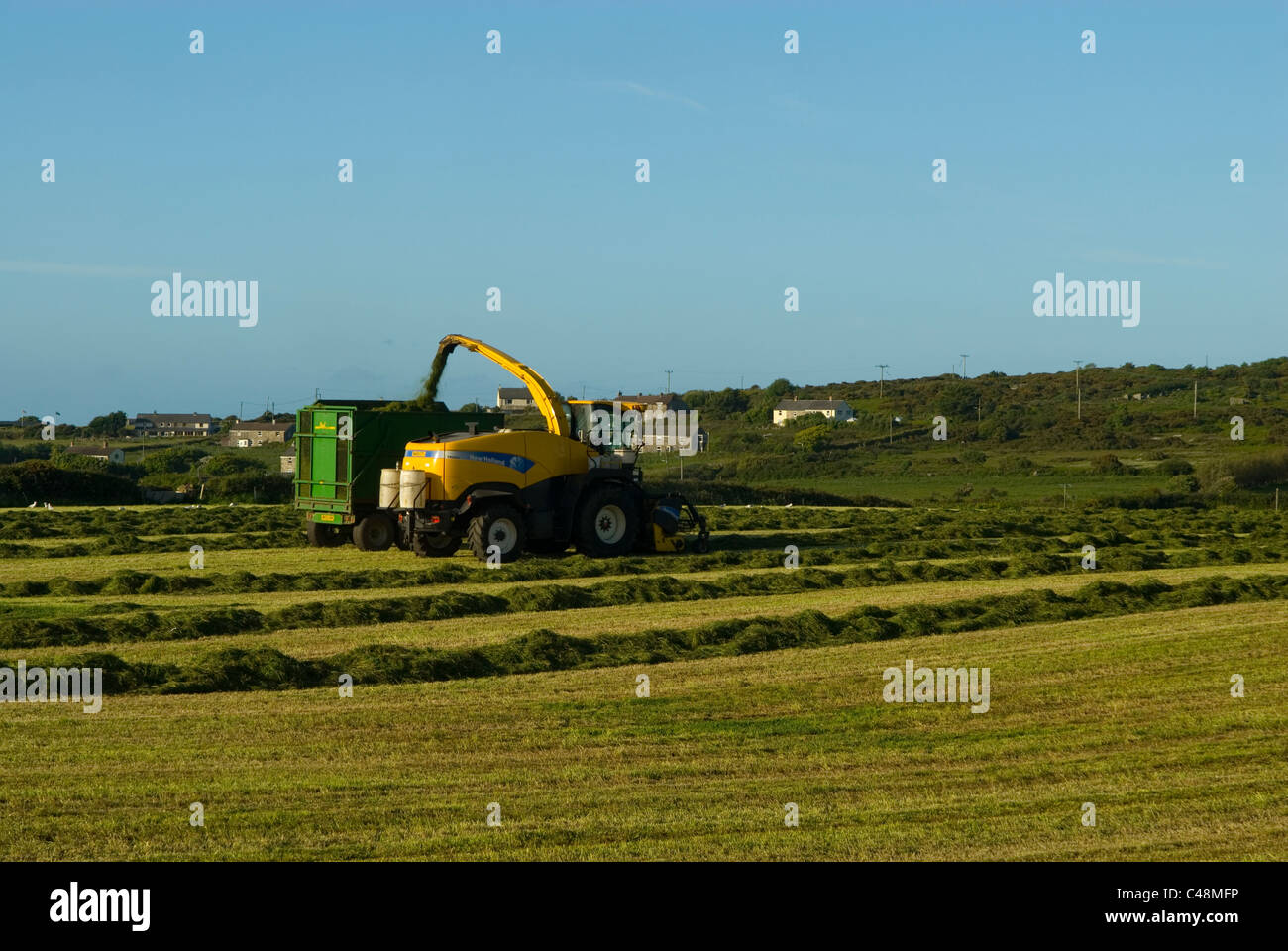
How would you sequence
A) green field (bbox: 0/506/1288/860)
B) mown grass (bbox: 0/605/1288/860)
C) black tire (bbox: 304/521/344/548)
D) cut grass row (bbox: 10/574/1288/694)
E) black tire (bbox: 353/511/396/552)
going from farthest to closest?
1. black tire (bbox: 304/521/344/548)
2. black tire (bbox: 353/511/396/552)
3. cut grass row (bbox: 10/574/1288/694)
4. green field (bbox: 0/506/1288/860)
5. mown grass (bbox: 0/605/1288/860)

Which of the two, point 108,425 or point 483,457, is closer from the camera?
point 483,457

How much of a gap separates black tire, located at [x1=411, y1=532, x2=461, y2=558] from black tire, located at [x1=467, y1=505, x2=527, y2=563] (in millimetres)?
1335

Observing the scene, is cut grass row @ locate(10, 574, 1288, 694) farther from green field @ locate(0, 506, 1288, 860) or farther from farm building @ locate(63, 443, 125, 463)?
farm building @ locate(63, 443, 125, 463)

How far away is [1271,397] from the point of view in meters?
89.7

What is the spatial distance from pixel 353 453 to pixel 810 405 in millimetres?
87273

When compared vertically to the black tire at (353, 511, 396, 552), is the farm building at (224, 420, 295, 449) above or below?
above

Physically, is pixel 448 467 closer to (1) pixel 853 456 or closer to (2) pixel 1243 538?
(2) pixel 1243 538

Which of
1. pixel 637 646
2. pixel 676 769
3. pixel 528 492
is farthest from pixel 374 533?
pixel 676 769

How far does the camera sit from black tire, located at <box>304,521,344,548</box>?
87.9 feet

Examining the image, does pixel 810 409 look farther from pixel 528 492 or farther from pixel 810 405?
pixel 528 492

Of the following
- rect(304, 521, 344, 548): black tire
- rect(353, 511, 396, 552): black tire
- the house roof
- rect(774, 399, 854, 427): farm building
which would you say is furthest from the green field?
the house roof

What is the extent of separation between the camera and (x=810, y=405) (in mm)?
109688

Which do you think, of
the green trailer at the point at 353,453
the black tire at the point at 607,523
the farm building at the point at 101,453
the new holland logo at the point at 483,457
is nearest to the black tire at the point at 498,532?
the new holland logo at the point at 483,457
